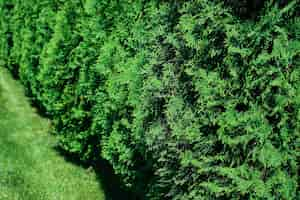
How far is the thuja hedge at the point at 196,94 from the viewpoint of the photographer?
299 cm

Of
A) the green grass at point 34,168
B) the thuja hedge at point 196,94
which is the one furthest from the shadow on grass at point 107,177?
the thuja hedge at point 196,94

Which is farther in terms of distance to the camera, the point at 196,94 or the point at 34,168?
the point at 34,168

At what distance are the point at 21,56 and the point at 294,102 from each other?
864cm

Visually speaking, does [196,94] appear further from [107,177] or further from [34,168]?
[34,168]

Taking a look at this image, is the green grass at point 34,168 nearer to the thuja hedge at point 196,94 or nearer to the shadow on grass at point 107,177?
the shadow on grass at point 107,177

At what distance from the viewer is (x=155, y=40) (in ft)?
14.4

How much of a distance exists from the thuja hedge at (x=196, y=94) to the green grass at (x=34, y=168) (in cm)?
102

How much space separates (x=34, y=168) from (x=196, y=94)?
4.15 m

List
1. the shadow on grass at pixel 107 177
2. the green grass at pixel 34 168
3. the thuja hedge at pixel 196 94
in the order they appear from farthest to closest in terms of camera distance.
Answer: the shadow on grass at pixel 107 177, the green grass at pixel 34 168, the thuja hedge at pixel 196 94

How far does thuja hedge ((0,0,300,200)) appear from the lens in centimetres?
299

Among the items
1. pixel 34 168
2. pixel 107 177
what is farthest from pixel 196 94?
pixel 34 168

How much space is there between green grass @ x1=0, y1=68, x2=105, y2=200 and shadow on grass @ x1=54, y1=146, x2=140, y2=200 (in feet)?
0.33

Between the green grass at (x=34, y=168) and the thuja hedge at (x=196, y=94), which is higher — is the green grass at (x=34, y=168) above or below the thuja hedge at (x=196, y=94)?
below

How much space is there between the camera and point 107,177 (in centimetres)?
686
